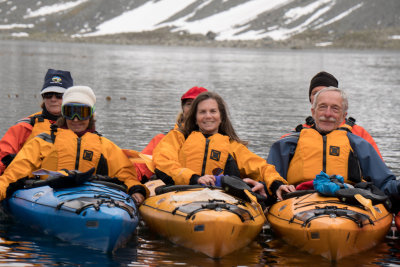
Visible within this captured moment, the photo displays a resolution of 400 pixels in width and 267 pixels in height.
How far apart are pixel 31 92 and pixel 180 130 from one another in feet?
71.5

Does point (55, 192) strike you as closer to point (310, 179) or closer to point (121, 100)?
point (310, 179)

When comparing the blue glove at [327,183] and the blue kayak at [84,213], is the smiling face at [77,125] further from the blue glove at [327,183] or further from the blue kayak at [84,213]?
the blue glove at [327,183]

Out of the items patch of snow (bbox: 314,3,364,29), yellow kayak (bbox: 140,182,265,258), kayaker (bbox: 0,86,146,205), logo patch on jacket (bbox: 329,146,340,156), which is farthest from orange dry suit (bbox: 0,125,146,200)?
patch of snow (bbox: 314,3,364,29)

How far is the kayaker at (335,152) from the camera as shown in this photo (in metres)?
8.12

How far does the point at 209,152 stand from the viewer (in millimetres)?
8320

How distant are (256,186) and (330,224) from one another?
4.48 feet

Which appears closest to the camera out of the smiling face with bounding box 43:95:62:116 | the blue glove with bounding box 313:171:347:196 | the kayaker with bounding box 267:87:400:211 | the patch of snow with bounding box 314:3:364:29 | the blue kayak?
the blue kayak

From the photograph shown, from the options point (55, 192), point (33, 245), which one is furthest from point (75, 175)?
point (33, 245)

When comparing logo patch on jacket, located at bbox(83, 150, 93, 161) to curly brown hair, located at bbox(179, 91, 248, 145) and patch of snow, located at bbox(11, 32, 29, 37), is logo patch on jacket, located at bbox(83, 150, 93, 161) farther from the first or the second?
patch of snow, located at bbox(11, 32, 29, 37)

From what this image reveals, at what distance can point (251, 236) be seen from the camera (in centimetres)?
746

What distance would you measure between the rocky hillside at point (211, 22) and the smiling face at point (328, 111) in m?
105

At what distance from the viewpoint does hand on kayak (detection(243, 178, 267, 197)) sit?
8.09 meters

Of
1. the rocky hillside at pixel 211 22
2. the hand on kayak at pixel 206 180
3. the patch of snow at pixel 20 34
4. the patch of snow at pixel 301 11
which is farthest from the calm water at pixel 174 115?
the patch of snow at pixel 20 34

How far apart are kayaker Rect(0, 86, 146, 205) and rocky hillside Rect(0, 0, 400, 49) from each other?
106 meters
